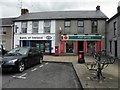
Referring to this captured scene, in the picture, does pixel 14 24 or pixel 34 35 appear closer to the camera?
pixel 34 35

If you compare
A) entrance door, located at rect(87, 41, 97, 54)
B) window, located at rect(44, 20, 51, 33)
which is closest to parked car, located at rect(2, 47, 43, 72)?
window, located at rect(44, 20, 51, 33)

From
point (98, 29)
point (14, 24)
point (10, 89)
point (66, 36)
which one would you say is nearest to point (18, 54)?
point (10, 89)

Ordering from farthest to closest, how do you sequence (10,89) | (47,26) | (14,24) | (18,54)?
(14,24), (47,26), (18,54), (10,89)

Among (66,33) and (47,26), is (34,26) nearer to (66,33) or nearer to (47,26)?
(47,26)

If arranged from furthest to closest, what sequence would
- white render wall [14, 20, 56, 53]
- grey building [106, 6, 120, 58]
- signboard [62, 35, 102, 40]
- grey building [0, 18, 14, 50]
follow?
grey building [0, 18, 14, 50] < white render wall [14, 20, 56, 53] < signboard [62, 35, 102, 40] < grey building [106, 6, 120, 58]

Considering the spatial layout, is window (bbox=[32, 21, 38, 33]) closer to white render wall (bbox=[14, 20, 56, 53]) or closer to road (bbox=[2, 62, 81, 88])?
white render wall (bbox=[14, 20, 56, 53])

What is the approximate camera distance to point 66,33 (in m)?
24.7

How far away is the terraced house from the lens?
24.1 meters

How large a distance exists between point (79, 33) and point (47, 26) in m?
5.07

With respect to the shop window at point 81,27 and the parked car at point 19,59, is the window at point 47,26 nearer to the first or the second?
the shop window at point 81,27

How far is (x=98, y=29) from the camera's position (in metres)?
24.1

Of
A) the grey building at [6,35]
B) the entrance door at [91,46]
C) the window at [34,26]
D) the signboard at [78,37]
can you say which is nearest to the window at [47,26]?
the window at [34,26]

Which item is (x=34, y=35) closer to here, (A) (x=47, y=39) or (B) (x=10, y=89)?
(A) (x=47, y=39)

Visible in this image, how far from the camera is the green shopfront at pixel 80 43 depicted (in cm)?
2402
